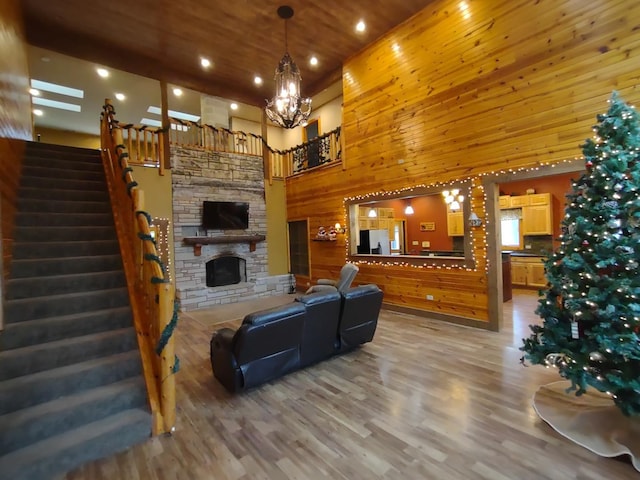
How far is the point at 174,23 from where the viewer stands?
578 centimetres

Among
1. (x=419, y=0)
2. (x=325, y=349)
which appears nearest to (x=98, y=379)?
(x=325, y=349)

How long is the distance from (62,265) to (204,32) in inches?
212

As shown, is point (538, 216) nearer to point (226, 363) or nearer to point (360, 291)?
point (360, 291)

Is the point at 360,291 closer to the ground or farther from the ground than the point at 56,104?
closer to the ground

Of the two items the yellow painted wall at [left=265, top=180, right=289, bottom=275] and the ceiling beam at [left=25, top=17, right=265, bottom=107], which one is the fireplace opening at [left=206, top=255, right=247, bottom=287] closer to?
Result: the yellow painted wall at [left=265, top=180, right=289, bottom=275]

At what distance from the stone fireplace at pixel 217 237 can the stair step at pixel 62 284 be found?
406 centimetres

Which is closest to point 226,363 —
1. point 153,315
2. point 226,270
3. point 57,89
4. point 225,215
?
point 153,315

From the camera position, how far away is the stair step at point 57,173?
4078 millimetres

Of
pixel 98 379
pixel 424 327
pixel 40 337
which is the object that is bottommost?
pixel 424 327

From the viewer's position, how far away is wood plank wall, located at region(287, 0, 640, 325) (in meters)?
3.75

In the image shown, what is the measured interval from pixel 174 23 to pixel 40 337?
599 centimetres

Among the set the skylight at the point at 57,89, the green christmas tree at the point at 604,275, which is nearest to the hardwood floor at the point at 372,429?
the green christmas tree at the point at 604,275

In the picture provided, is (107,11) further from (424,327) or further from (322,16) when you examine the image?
(424,327)

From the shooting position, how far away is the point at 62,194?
12.9ft
